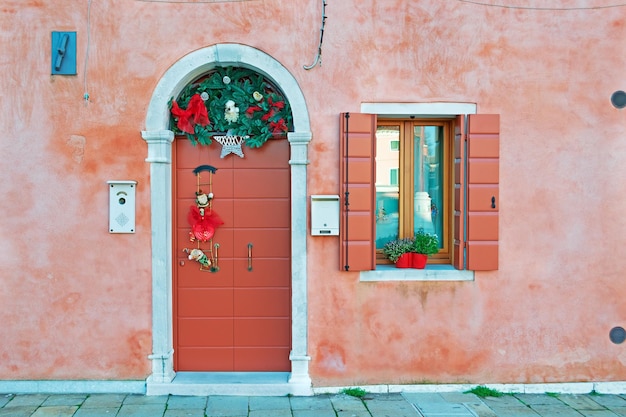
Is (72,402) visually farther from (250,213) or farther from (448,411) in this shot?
(448,411)

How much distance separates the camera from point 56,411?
490 cm

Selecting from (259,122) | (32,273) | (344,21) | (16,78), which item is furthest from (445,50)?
(32,273)

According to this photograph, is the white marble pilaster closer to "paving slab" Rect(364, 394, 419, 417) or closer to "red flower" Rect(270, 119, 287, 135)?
"red flower" Rect(270, 119, 287, 135)

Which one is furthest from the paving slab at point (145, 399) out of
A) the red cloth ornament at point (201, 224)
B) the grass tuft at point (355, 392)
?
the grass tuft at point (355, 392)

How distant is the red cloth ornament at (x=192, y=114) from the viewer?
5398 millimetres

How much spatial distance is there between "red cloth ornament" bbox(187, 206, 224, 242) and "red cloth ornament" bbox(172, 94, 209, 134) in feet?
2.56

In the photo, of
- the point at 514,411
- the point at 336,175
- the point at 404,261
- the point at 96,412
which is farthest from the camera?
the point at 404,261

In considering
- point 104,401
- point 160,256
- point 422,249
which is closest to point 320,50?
point 422,249

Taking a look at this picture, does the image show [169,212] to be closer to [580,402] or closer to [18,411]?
[18,411]

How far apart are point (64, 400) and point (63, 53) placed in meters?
3.14

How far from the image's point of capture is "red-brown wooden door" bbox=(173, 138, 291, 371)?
5.55m

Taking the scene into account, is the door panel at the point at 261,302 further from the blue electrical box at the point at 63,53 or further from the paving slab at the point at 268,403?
the blue electrical box at the point at 63,53

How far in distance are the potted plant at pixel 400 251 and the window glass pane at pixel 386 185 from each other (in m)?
0.14

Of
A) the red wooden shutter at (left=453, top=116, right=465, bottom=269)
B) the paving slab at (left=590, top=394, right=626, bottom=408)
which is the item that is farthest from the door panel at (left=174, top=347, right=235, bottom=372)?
the paving slab at (left=590, top=394, right=626, bottom=408)
